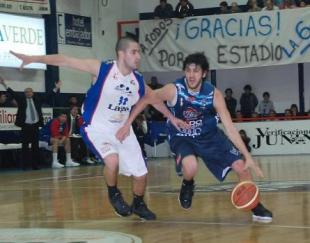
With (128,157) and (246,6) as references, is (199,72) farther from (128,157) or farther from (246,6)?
(246,6)

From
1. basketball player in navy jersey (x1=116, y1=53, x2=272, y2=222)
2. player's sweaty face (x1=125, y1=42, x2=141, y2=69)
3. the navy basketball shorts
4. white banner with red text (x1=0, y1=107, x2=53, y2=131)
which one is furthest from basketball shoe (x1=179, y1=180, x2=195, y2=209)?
white banner with red text (x1=0, y1=107, x2=53, y2=131)

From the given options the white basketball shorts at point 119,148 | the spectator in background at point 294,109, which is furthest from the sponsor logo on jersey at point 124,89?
the spectator in background at point 294,109

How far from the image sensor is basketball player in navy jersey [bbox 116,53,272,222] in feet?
23.5

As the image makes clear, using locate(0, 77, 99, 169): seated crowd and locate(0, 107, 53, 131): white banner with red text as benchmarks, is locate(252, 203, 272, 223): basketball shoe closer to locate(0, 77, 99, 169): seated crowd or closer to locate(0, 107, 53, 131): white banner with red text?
locate(0, 77, 99, 169): seated crowd

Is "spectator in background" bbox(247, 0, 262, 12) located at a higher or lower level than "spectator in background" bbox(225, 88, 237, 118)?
higher

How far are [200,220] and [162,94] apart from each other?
1.35m

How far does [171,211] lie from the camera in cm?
810

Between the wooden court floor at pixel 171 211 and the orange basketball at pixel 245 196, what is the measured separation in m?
0.19

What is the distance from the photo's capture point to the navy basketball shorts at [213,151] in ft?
24.0

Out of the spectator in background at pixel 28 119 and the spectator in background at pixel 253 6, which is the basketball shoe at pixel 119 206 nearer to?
the spectator in background at pixel 28 119

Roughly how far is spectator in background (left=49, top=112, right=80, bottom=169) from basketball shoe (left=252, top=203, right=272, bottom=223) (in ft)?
44.9

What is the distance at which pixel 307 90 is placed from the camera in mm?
26734

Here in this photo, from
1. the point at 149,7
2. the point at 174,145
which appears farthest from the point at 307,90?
the point at 174,145

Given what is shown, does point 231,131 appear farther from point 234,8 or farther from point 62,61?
point 234,8
